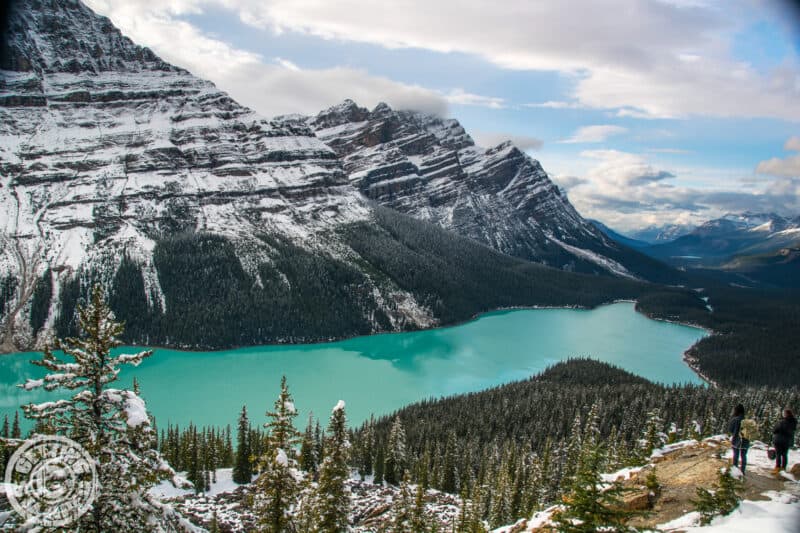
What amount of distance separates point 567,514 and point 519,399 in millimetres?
77126

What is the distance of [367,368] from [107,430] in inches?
4362

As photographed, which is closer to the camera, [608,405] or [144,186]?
[608,405]

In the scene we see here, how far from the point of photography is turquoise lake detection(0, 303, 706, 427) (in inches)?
3489

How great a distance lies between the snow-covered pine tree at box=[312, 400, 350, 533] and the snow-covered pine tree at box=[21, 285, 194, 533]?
746 centimetres

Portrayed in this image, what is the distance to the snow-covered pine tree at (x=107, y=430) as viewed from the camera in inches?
375

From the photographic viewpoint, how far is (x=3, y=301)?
131500mm

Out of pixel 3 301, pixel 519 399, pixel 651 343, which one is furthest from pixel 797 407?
pixel 3 301

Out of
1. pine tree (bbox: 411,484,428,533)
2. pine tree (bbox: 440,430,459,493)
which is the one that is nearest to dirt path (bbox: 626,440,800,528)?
pine tree (bbox: 411,484,428,533)

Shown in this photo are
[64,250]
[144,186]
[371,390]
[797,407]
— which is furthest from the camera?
[144,186]

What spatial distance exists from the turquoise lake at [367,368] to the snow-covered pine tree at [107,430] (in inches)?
2878

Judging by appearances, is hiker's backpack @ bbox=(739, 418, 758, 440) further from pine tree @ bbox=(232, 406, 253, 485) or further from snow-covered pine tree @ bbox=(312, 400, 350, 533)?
pine tree @ bbox=(232, 406, 253, 485)

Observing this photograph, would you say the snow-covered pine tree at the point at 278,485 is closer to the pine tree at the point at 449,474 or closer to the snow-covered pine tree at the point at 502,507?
the snow-covered pine tree at the point at 502,507

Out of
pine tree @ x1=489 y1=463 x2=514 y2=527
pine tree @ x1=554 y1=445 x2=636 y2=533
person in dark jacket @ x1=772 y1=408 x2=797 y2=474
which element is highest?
pine tree @ x1=554 y1=445 x2=636 y2=533

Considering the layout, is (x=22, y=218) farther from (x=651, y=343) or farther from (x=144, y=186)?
(x=651, y=343)
